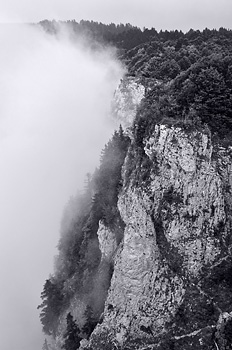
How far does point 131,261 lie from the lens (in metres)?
37.1

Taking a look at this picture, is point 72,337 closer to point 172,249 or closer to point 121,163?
point 172,249

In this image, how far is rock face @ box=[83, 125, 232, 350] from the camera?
116ft

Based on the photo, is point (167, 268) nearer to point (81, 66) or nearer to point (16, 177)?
point (16, 177)

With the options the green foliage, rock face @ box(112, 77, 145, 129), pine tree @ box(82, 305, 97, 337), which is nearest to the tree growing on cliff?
the green foliage

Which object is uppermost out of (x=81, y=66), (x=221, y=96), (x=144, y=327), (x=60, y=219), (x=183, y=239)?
(x=81, y=66)

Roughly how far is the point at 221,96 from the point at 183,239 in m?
15.8

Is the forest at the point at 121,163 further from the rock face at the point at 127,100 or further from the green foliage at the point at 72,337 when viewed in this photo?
the rock face at the point at 127,100

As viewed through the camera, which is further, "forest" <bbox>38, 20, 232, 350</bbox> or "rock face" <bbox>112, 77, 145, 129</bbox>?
"rock face" <bbox>112, 77, 145, 129</bbox>

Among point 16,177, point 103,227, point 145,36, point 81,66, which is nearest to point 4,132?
point 16,177

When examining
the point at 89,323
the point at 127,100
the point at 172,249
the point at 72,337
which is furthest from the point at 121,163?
the point at 72,337

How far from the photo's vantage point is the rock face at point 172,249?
35438 millimetres

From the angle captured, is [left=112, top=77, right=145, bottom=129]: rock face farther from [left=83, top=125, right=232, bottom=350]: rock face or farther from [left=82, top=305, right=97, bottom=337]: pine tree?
[left=82, top=305, right=97, bottom=337]: pine tree

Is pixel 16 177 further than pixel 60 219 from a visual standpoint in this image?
Yes

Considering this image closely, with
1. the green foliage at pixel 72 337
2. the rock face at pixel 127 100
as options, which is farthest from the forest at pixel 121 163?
the rock face at pixel 127 100
